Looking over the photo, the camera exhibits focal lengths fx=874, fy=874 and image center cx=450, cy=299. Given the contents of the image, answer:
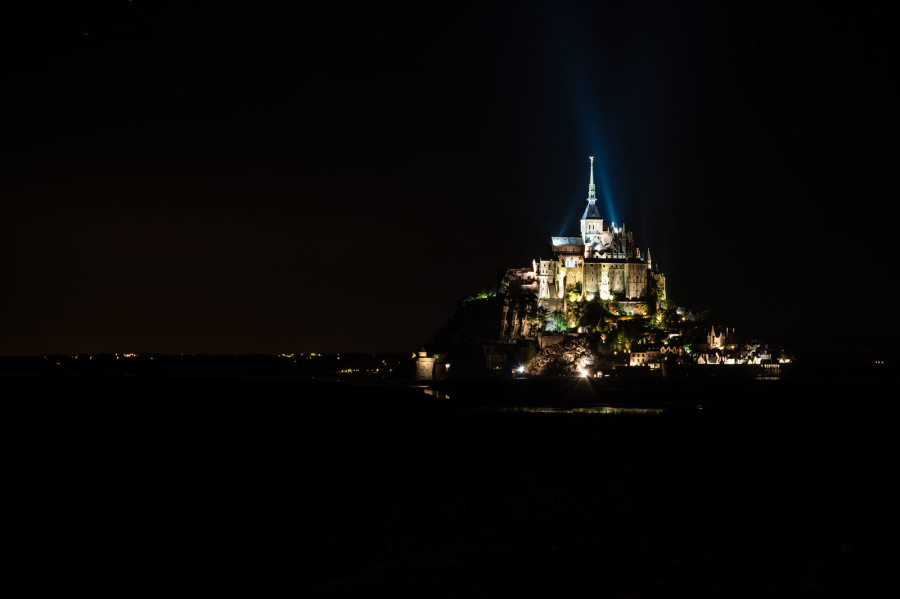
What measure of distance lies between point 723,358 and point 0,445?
4066 inches

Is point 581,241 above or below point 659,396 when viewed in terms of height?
above

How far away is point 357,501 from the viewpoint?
55.1 ft

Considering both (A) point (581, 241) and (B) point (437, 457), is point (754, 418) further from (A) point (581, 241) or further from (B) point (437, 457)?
(A) point (581, 241)

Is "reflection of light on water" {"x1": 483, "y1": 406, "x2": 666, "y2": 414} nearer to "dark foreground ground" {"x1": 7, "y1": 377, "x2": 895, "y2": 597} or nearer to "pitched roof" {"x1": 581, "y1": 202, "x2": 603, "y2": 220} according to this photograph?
→ "dark foreground ground" {"x1": 7, "y1": 377, "x2": 895, "y2": 597}

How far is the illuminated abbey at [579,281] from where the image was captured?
119 metres

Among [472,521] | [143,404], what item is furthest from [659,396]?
[472,521]

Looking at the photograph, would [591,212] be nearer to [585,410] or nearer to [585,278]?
[585,278]

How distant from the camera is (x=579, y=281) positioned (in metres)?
121

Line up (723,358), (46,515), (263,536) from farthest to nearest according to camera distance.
Answer: 1. (723,358)
2. (46,515)
3. (263,536)

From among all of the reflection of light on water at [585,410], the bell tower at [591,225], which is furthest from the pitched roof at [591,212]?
the reflection of light on water at [585,410]

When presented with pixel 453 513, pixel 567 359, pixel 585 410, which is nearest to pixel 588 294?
pixel 567 359

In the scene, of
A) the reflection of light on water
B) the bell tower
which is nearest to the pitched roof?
the bell tower

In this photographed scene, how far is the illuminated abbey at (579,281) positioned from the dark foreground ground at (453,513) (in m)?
85.6

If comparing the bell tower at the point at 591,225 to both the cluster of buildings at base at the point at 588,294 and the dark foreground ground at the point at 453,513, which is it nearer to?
the cluster of buildings at base at the point at 588,294
